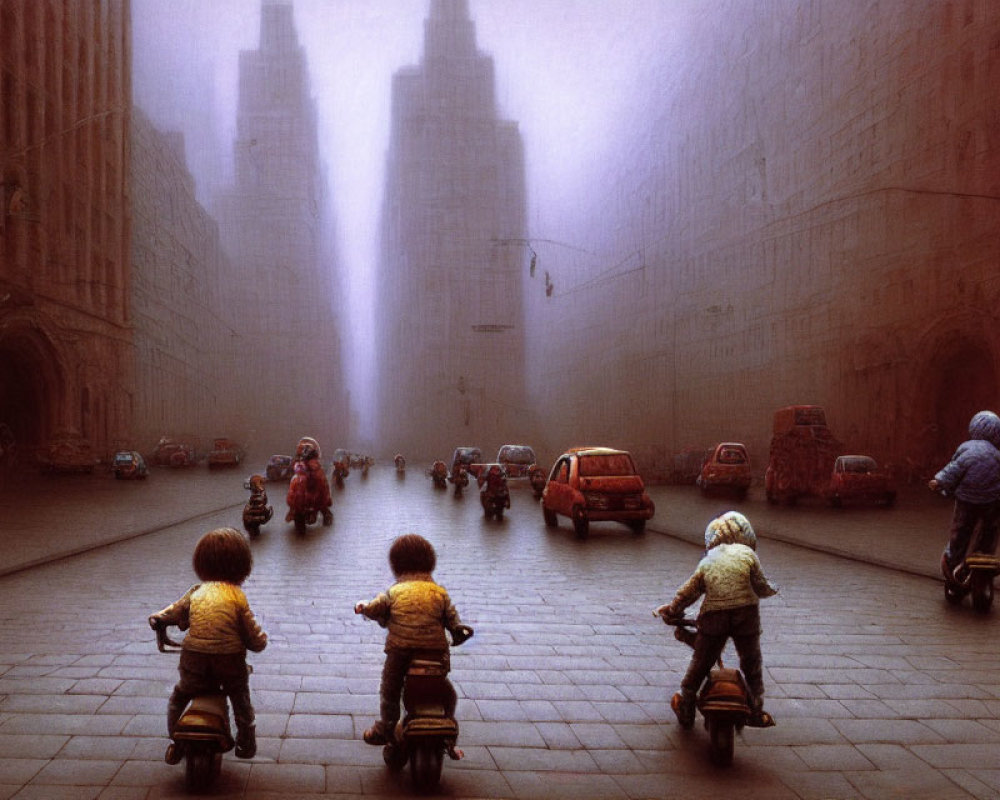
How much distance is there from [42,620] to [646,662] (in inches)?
203

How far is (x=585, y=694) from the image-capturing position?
527cm

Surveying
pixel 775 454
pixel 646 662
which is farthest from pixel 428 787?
pixel 775 454

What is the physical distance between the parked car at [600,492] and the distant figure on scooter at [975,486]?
6.98 m

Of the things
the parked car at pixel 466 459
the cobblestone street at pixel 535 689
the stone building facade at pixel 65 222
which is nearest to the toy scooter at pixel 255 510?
the cobblestone street at pixel 535 689

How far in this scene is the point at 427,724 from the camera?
3729 mm

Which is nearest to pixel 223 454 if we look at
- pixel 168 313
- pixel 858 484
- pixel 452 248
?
pixel 168 313

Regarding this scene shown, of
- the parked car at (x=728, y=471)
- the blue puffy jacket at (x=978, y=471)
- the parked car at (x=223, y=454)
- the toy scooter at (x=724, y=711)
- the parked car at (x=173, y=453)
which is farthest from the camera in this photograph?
the parked car at (x=223, y=454)

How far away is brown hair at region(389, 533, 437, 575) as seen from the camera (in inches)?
163

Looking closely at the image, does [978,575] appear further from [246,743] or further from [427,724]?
[246,743]

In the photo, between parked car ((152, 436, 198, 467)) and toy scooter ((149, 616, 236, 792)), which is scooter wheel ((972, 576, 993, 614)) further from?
parked car ((152, 436, 198, 467))

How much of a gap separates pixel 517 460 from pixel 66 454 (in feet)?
58.9

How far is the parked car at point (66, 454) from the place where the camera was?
110 ft

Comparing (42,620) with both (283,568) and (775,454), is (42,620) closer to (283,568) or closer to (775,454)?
(283,568)

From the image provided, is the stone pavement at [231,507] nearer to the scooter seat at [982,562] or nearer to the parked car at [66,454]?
the scooter seat at [982,562]
